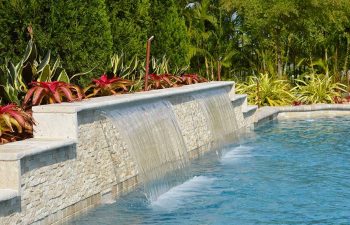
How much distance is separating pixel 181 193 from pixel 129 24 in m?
6.18

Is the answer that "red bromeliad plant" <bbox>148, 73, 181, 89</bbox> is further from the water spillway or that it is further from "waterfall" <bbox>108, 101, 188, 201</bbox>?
"waterfall" <bbox>108, 101, 188, 201</bbox>

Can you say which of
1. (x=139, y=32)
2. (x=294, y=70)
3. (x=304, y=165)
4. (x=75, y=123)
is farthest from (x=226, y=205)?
(x=294, y=70)

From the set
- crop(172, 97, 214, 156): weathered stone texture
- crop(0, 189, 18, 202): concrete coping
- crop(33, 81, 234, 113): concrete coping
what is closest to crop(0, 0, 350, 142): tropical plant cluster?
crop(33, 81, 234, 113): concrete coping

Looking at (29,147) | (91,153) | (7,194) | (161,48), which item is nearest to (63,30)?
(91,153)

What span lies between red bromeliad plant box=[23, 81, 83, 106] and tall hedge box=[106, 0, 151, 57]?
5.20m

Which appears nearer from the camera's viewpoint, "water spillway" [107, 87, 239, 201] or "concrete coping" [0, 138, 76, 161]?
"concrete coping" [0, 138, 76, 161]

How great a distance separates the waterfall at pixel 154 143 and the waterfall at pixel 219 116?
2.58 meters

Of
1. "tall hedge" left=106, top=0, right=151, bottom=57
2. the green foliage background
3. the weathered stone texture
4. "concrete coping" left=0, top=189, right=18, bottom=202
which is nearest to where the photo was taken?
"concrete coping" left=0, top=189, right=18, bottom=202

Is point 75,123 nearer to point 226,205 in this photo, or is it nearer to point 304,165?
point 226,205

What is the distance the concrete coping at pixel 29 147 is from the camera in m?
7.15

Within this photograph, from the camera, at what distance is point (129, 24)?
50.4ft

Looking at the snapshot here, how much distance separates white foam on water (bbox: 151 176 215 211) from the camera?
30.4 feet

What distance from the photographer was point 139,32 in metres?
16.1

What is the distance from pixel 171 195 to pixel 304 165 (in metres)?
3.34
